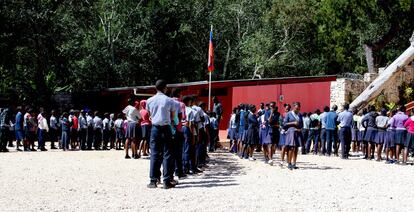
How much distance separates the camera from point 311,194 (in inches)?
369

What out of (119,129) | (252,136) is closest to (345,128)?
(252,136)

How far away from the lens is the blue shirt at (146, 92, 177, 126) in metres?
9.71

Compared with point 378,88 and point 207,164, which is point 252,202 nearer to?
point 207,164

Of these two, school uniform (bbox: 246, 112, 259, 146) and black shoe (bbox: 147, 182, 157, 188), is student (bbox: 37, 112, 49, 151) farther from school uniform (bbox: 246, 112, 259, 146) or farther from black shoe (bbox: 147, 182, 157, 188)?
black shoe (bbox: 147, 182, 157, 188)

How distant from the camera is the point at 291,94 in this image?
2852 cm

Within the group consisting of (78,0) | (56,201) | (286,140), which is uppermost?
(78,0)

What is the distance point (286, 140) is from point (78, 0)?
71.9 ft

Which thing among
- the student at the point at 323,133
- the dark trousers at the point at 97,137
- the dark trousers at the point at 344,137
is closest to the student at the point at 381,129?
the dark trousers at the point at 344,137

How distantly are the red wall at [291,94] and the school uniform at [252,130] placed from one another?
11.8 metres

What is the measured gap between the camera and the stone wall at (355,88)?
26.8 meters

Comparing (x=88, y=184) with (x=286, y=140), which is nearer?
(x=88, y=184)

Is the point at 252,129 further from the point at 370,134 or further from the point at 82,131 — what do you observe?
the point at 82,131

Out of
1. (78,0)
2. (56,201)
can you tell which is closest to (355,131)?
(56,201)

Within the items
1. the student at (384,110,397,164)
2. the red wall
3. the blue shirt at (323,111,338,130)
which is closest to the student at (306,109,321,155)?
the blue shirt at (323,111,338,130)
